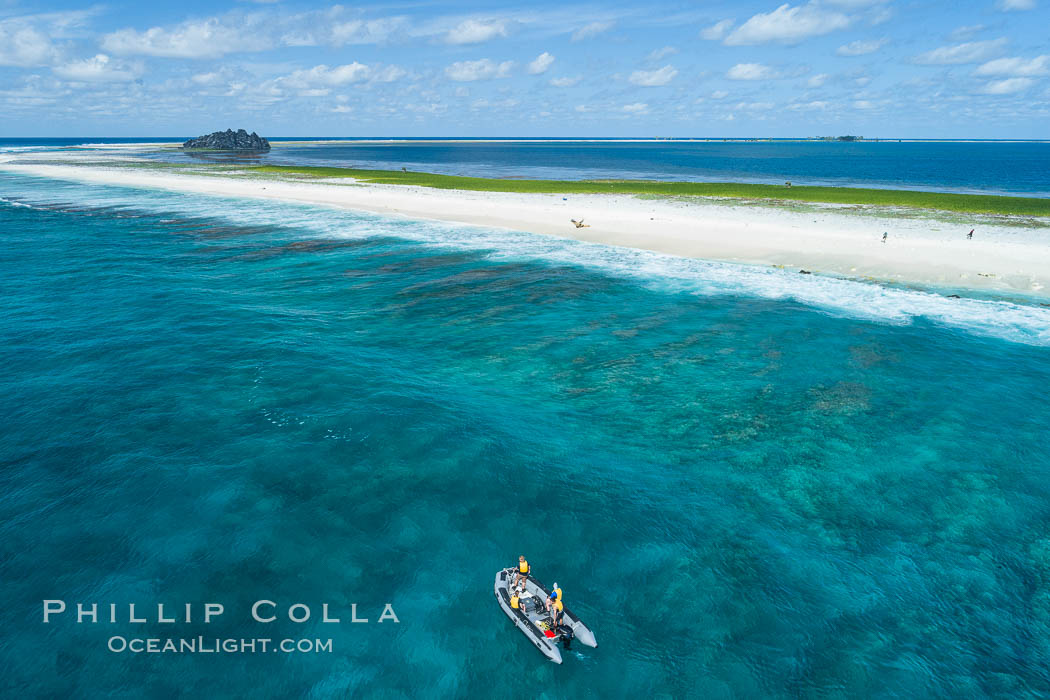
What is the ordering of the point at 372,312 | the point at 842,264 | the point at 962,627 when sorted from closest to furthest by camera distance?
the point at 962,627, the point at 372,312, the point at 842,264

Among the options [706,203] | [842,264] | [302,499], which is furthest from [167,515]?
[706,203]

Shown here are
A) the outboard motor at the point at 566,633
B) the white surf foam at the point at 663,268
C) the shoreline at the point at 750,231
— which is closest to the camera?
the outboard motor at the point at 566,633

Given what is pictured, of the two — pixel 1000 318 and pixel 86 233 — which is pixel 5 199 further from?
pixel 1000 318

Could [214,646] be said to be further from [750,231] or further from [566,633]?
[750,231]

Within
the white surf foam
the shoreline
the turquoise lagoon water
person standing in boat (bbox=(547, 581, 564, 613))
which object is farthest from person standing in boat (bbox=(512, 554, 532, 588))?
the shoreline

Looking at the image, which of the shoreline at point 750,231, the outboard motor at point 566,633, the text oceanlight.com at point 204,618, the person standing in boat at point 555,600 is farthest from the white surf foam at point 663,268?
the text oceanlight.com at point 204,618

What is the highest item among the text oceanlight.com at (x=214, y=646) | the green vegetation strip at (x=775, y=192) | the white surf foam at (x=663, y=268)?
the green vegetation strip at (x=775, y=192)

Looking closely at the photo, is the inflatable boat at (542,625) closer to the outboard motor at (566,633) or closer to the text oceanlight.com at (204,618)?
the outboard motor at (566,633)
